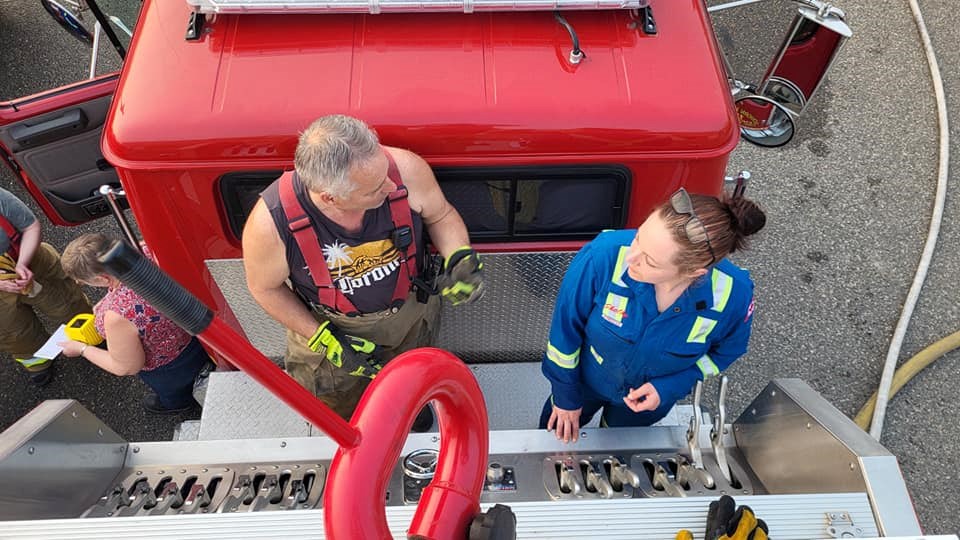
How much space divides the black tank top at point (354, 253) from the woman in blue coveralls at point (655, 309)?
651 mm

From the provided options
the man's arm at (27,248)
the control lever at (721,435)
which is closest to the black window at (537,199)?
the control lever at (721,435)

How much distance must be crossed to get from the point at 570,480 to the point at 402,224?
1037 millimetres

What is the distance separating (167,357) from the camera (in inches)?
126

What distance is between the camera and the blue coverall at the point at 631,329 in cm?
212

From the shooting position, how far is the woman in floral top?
106 inches

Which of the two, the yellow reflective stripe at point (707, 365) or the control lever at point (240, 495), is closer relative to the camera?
the control lever at point (240, 495)

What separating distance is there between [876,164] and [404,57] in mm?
3968

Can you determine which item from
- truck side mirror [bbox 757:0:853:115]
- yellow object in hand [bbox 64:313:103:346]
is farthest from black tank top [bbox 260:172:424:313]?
truck side mirror [bbox 757:0:853:115]

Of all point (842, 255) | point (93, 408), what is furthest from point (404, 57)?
point (842, 255)

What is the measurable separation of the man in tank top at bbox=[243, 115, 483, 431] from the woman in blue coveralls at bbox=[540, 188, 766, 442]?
1.52 ft

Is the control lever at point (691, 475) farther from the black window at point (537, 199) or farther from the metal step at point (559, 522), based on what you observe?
the black window at point (537, 199)

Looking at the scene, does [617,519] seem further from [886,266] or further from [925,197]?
[925,197]

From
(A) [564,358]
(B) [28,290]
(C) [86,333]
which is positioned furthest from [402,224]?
(B) [28,290]

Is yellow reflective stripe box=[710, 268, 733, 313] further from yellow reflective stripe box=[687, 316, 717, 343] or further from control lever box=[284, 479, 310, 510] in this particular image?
control lever box=[284, 479, 310, 510]
